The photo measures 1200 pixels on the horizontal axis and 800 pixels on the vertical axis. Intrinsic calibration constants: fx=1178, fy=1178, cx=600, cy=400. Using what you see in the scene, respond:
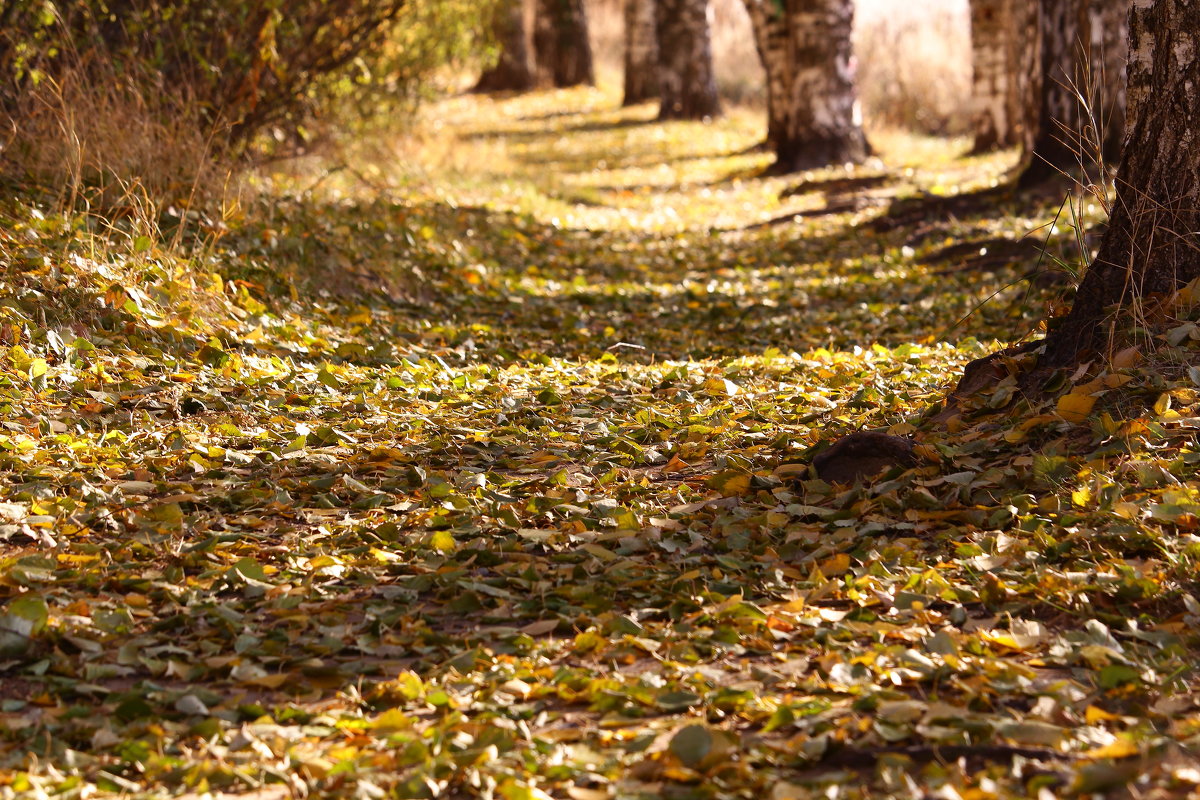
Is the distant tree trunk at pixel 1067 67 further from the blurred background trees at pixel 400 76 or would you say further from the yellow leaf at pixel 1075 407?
the yellow leaf at pixel 1075 407

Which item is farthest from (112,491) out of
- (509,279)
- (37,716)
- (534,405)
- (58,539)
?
(509,279)

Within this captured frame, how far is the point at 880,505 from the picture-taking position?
3680 mm

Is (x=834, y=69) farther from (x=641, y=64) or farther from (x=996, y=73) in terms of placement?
(x=641, y=64)

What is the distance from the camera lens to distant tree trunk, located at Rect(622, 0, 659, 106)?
20516mm

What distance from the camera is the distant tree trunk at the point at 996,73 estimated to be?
44.0 feet

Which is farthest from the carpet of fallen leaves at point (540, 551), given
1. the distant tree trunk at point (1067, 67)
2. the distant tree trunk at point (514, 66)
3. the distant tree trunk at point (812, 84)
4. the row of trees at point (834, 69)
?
the distant tree trunk at point (514, 66)

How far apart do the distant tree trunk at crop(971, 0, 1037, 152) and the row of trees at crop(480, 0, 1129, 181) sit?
0.05 ft

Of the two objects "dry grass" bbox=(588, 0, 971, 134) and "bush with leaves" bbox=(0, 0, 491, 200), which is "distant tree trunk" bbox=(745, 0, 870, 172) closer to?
"bush with leaves" bbox=(0, 0, 491, 200)

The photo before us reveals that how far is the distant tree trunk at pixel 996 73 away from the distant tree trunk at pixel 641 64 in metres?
7.62

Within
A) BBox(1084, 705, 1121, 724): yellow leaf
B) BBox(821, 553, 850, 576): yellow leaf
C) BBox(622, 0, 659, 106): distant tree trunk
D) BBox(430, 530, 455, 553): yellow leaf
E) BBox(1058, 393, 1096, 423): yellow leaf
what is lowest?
BBox(1084, 705, 1121, 724): yellow leaf

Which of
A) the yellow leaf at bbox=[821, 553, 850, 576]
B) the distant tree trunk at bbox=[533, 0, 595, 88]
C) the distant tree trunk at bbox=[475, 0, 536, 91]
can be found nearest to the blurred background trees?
the yellow leaf at bbox=[821, 553, 850, 576]

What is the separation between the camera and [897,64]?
2077cm

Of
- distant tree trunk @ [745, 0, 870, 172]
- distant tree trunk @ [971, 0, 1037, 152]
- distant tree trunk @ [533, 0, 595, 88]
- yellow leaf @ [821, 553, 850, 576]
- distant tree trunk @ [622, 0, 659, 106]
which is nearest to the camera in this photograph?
yellow leaf @ [821, 553, 850, 576]

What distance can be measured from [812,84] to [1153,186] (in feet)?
31.5
